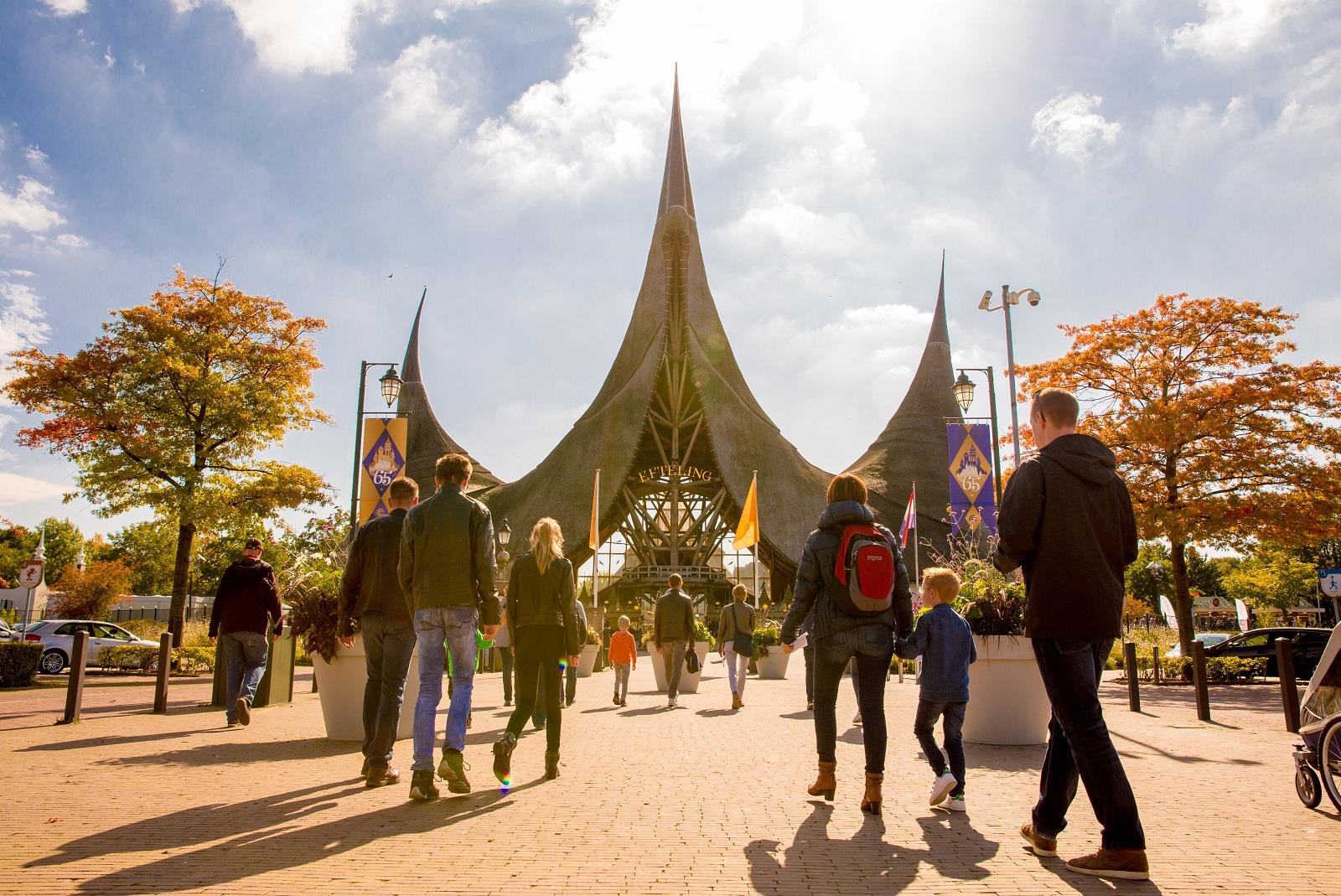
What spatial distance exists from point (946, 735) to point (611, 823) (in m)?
2.05

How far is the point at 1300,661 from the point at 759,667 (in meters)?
9.73

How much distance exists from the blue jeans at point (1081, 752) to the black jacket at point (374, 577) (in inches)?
142

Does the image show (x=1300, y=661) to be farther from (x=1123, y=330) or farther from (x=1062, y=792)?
(x=1062, y=792)

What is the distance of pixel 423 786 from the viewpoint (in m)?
4.78

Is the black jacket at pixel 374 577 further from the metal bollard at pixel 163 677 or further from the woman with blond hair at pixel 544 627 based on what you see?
the metal bollard at pixel 163 677

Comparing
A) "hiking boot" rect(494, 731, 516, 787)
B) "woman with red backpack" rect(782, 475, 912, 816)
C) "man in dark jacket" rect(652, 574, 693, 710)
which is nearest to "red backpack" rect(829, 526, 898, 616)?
"woman with red backpack" rect(782, 475, 912, 816)

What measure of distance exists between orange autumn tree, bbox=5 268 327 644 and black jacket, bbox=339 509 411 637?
14642 millimetres

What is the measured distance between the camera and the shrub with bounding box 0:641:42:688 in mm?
14008

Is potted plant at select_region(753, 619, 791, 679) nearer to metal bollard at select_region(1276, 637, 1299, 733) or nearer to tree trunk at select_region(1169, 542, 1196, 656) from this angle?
tree trunk at select_region(1169, 542, 1196, 656)

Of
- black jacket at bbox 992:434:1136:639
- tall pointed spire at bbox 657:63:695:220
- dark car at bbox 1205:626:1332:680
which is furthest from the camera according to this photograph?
tall pointed spire at bbox 657:63:695:220

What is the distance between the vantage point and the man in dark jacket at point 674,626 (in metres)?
11.1

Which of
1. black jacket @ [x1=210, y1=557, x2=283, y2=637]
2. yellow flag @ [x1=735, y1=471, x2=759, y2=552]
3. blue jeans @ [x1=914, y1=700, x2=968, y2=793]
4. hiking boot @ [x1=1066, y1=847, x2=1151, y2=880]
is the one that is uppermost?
yellow flag @ [x1=735, y1=471, x2=759, y2=552]

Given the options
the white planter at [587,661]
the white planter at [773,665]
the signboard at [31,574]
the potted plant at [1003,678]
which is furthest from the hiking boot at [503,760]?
the signboard at [31,574]

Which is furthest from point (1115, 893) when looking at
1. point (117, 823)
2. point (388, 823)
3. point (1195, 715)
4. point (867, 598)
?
point (1195, 715)
